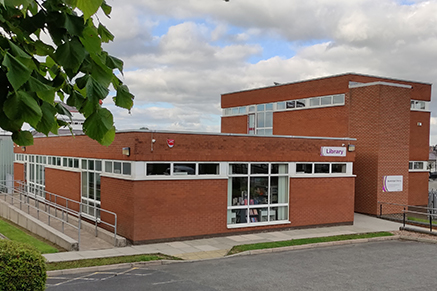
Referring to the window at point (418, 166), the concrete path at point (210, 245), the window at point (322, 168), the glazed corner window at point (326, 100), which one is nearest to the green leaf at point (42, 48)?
the concrete path at point (210, 245)

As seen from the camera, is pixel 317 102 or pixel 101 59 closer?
pixel 101 59

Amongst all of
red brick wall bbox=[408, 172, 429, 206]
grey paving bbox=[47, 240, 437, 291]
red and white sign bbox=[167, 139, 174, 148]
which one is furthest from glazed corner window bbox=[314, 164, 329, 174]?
red brick wall bbox=[408, 172, 429, 206]

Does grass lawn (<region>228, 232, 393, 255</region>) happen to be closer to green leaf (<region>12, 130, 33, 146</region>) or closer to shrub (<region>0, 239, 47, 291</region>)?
shrub (<region>0, 239, 47, 291</region>)

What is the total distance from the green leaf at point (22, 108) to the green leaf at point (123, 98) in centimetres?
68

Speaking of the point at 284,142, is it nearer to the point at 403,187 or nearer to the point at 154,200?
the point at 154,200

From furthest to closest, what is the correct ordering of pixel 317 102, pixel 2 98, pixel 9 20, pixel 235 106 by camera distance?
pixel 235 106, pixel 317 102, pixel 9 20, pixel 2 98

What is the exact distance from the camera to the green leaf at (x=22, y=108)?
2000 millimetres

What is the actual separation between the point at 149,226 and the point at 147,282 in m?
4.57

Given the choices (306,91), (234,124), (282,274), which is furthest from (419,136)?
(282,274)

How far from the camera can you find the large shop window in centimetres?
1706

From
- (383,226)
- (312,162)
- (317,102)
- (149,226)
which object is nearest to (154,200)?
(149,226)

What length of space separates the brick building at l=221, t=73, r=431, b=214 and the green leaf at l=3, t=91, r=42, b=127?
20002 mm

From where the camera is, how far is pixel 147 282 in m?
10.4

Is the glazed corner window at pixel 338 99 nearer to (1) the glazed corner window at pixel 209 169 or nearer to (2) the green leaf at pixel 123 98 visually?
(1) the glazed corner window at pixel 209 169
